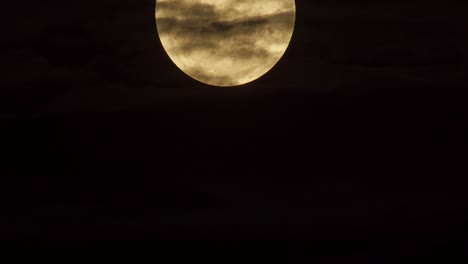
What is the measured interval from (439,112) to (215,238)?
2479 millimetres

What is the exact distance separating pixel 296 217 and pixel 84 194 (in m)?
1.83

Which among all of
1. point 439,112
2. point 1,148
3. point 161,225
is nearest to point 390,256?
point 161,225

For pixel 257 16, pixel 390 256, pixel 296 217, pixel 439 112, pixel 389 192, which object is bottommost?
pixel 390 256

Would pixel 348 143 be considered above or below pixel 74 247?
above

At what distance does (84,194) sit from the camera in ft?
16.2

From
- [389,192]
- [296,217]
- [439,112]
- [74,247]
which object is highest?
[439,112]

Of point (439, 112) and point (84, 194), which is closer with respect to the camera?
point (84, 194)

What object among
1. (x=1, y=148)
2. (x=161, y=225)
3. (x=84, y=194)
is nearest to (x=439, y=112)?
(x=161, y=225)

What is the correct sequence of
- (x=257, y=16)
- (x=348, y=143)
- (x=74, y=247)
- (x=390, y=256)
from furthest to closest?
(x=348, y=143) < (x=74, y=247) < (x=257, y=16) < (x=390, y=256)

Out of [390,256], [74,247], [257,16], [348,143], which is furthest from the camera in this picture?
[348,143]

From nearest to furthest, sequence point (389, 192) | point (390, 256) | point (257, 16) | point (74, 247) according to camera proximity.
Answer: point (390, 256) → point (257, 16) → point (74, 247) → point (389, 192)

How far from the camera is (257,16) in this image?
3729 millimetres

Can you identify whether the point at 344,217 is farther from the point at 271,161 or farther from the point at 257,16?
the point at 257,16

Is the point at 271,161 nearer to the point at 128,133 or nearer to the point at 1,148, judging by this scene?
the point at 128,133
